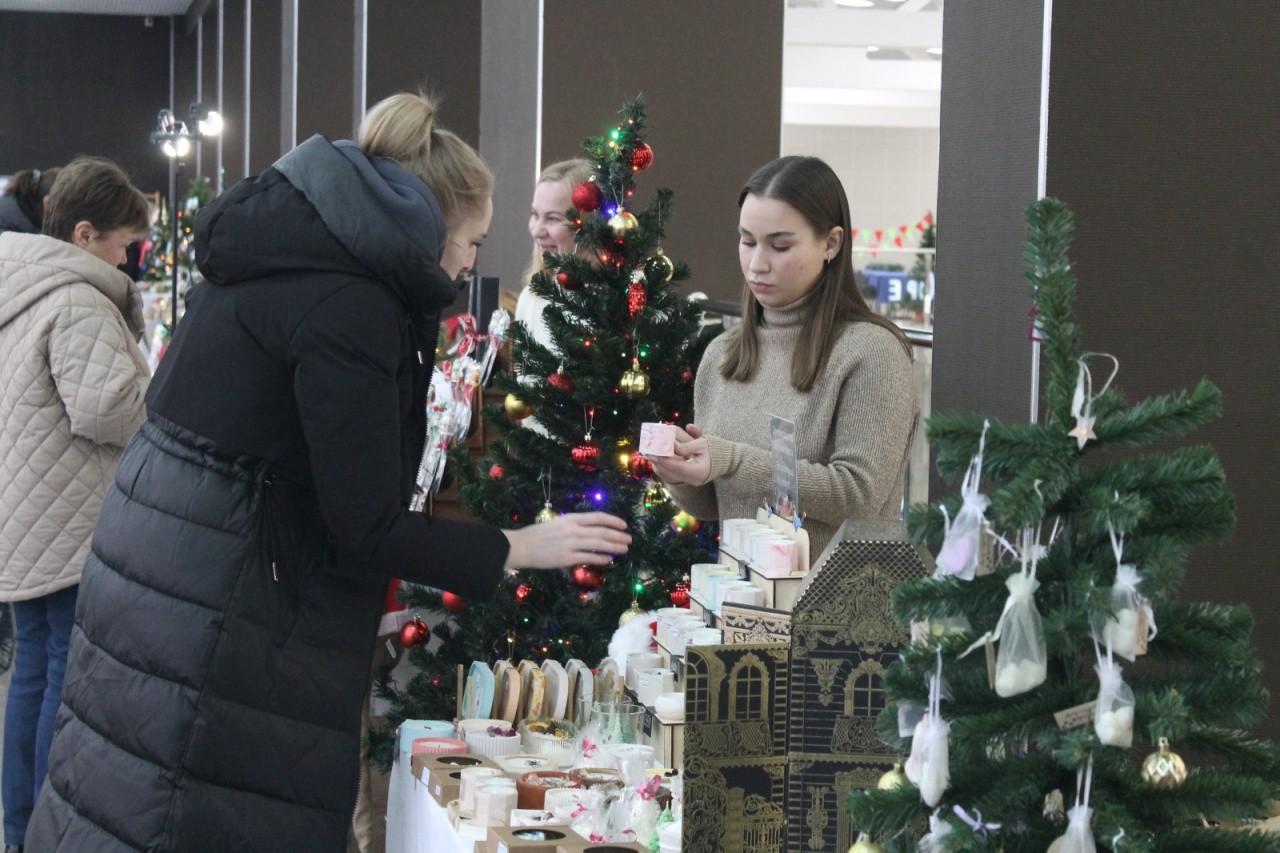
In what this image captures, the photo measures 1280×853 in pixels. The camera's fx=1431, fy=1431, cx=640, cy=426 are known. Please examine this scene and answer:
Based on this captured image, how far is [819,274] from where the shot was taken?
2.42 m

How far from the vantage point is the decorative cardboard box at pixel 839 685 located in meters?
1.50

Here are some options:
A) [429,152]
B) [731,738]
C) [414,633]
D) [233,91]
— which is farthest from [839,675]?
[233,91]

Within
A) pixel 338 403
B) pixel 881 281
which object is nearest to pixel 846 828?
pixel 338 403

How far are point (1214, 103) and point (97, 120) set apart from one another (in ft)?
66.3

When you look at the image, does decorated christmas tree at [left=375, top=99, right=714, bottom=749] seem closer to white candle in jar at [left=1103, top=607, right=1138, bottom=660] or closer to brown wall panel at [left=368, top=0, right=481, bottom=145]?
white candle in jar at [left=1103, top=607, right=1138, bottom=660]

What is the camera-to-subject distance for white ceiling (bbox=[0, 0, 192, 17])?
19.1 metres

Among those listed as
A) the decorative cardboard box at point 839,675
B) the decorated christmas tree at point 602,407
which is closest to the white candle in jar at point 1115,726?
the decorative cardboard box at point 839,675

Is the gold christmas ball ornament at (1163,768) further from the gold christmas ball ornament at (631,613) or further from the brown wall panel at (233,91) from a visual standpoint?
the brown wall panel at (233,91)

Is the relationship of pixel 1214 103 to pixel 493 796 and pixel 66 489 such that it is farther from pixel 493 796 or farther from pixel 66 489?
pixel 66 489

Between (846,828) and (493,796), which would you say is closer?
(846,828)

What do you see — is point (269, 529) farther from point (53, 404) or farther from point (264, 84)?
point (264, 84)

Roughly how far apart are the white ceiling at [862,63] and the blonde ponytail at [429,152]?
35.3 feet

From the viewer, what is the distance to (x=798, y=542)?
69.6 inches

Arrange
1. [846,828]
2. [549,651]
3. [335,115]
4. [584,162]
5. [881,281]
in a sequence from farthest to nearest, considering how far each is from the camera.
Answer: [881,281], [335,115], [584,162], [549,651], [846,828]
